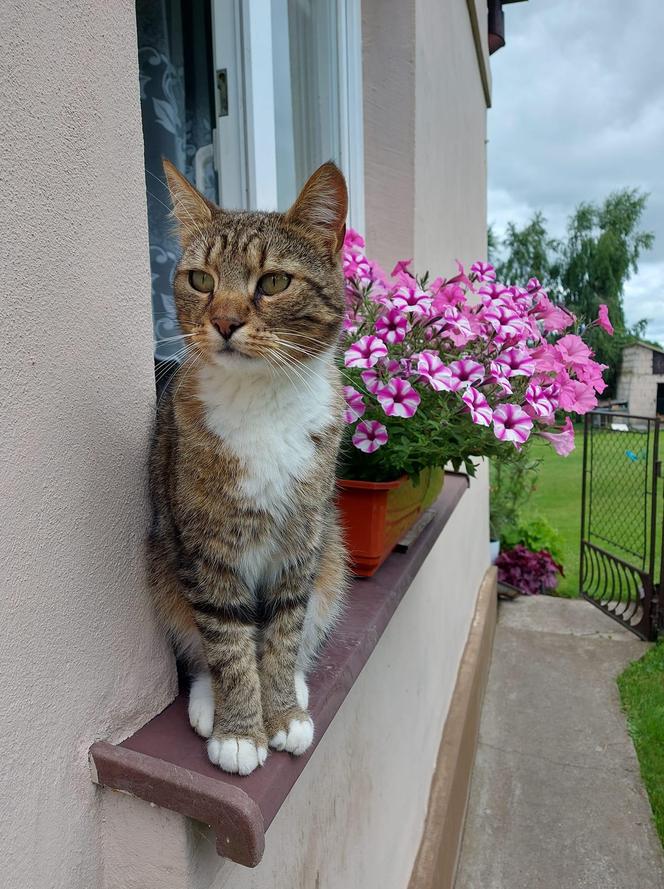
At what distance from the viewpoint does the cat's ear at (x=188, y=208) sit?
97 centimetres

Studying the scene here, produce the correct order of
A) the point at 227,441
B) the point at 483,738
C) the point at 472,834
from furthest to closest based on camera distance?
1. the point at 483,738
2. the point at 472,834
3. the point at 227,441

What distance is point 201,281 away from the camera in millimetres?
950

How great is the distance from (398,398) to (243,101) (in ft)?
2.95

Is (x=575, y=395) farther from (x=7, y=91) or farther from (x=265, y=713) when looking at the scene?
(x=7, y=91)

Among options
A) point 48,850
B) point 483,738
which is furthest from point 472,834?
point 48,850

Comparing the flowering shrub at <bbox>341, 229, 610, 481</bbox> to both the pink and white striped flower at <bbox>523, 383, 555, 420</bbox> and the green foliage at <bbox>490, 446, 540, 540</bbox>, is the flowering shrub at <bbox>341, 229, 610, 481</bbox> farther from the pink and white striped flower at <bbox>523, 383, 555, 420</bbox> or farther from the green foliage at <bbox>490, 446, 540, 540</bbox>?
the green foliage at <bbox>490, 446, 540, 540</bbox>

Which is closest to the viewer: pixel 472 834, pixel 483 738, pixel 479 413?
pixel 479 413

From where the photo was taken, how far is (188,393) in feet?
3.07

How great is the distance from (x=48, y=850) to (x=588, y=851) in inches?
107

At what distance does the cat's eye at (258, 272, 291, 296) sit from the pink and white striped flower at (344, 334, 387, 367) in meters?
0.33

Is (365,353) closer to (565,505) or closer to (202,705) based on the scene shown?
(202,705)

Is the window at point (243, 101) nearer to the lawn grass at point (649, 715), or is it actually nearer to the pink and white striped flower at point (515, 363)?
the pink and white striped flower at point (515, 363)

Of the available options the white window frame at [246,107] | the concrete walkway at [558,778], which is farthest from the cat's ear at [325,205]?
the concrete walkway at [558,778]

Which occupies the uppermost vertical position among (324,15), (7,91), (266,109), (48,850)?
(324,15)
